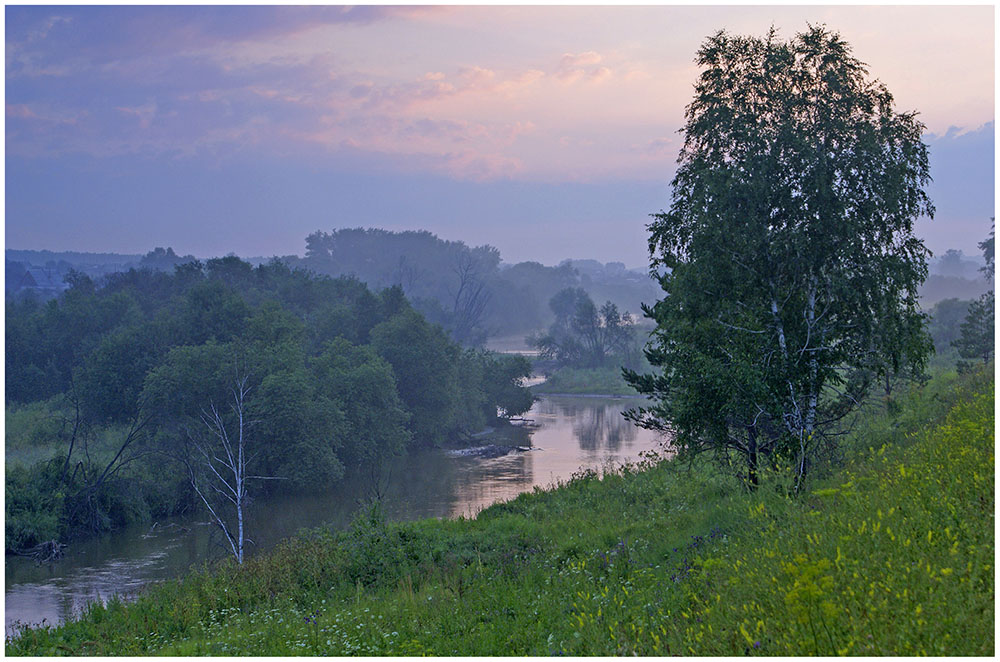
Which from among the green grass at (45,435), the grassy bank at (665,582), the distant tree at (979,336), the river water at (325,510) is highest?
the distant tree at (979,336)

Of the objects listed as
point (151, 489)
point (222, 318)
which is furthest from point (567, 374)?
point (151, 489)

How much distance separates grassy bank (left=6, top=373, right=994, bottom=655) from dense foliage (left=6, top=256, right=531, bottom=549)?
21099mm

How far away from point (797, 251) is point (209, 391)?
33221mm

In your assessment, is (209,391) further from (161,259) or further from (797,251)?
(161,259)

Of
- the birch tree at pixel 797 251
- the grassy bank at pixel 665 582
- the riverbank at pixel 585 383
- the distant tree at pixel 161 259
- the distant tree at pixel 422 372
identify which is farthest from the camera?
the distant tree at pixel 161 259

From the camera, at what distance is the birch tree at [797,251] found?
14.6 metres

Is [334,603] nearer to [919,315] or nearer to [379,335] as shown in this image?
[919,315]

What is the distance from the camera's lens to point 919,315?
15273 millimetres

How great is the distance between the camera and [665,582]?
31.0ft

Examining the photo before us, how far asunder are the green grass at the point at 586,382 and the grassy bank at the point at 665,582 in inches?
2419

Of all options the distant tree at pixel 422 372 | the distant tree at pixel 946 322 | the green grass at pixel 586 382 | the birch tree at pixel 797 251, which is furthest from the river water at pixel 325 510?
the distant tree at pixel 946 322

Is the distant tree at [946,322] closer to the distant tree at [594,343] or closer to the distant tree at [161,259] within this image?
the distant tree at [594,343]

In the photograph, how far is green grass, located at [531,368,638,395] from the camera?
79919mm

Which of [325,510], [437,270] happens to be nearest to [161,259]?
[437,270]
